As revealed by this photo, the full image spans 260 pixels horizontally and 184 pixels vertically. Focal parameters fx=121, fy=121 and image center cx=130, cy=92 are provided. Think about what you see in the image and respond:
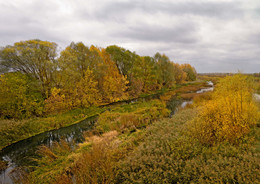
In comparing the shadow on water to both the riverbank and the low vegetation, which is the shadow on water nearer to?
the riverbank

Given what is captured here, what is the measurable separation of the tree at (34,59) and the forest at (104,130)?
0.41ft

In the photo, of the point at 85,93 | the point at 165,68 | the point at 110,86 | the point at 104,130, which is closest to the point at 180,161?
the point at 104,130

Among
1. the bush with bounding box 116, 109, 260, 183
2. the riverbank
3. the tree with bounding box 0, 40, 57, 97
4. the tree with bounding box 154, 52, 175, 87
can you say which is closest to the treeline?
the tree with bounding box 0, 40, 57, 97

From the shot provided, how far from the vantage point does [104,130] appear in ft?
48.2

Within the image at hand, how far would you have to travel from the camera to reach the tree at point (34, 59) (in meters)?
17.6

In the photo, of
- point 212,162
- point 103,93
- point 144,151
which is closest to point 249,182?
point 212,162

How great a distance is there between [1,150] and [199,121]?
740 inches

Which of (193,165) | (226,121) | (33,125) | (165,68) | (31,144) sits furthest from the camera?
(165,68)

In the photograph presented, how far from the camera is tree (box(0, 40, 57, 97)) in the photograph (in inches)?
693

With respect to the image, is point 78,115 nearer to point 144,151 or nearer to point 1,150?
point 1,150

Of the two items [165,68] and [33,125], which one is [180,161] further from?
[165,68]

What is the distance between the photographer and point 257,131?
8.13 metres

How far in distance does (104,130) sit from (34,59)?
614 inches

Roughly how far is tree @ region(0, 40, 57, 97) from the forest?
12 centimetres
